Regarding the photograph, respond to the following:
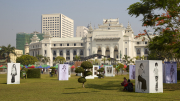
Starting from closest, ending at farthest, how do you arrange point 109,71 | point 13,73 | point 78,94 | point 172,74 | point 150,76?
point 78,94, point 150,76, point 13,73, point 172,74, point 109,71

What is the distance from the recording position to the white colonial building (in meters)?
106

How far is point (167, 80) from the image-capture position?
2414 centimetres

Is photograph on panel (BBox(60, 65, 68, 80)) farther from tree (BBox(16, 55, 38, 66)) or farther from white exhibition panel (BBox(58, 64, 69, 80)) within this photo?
tree (BBox(16, 55, 38, 66))

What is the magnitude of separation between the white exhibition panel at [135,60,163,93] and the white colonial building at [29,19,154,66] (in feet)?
284

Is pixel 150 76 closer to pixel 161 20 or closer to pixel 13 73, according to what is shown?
pixel 161 20

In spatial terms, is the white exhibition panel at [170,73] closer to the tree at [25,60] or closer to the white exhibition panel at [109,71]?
the white exhibition panel at [109,71]

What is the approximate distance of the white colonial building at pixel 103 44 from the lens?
105850 millimetres

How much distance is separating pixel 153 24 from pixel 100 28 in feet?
297

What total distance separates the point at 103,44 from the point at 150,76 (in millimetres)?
93217

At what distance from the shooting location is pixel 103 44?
10869 centimetres

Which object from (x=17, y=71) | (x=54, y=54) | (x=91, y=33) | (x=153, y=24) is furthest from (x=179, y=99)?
(x=54, y=54)

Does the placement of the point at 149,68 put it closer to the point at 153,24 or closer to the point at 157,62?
the point at 157,62

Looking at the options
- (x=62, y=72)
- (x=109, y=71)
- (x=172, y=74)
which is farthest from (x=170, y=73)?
(x=109, y=71)

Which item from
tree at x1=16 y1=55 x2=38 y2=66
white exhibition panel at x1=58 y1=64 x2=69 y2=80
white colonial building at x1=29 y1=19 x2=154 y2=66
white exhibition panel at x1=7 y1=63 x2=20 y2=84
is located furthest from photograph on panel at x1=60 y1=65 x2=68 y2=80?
white colonial building at x1=29 y1=19 x2=154 y2=66
